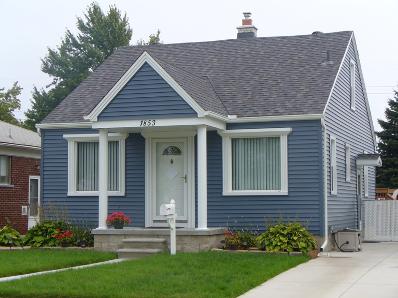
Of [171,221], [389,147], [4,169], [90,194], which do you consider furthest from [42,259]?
[389,147]

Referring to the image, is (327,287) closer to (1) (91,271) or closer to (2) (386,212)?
(1) (91,271)

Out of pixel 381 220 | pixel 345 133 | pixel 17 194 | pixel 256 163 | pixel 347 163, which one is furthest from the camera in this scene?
pixel 17 194

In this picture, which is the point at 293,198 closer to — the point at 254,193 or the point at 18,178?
the point at 254,193

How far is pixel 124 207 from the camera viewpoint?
19.8 metres

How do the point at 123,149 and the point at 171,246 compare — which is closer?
the point at 171,246

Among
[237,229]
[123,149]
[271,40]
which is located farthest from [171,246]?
[271,40]

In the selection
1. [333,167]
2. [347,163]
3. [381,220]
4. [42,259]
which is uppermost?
[347,163]

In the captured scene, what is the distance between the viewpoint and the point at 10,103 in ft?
168

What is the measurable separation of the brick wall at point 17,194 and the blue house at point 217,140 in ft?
20.6

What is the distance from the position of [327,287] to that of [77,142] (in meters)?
10.3

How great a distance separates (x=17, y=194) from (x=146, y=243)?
11.1 meters

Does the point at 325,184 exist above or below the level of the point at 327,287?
above

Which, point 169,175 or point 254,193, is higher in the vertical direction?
point 169,175

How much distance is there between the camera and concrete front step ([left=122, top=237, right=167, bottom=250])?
17.3 metres
